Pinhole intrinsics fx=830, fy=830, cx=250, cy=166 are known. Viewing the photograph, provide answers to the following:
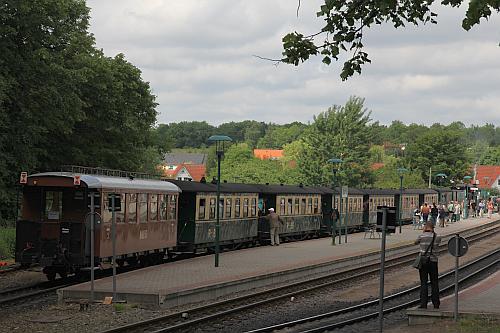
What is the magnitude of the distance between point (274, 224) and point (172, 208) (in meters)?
8.92

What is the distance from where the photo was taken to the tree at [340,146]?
99.4m

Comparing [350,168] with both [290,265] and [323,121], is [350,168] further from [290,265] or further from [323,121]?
[290,265]

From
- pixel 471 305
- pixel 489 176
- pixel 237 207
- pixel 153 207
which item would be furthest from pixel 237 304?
pixel 489 176

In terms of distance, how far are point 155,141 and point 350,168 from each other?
5095cm

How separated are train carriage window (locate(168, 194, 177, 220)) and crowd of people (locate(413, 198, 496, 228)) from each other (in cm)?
1403

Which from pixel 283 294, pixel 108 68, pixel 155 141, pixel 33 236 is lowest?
pixel 283 294

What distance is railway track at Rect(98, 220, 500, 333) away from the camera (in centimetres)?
1529

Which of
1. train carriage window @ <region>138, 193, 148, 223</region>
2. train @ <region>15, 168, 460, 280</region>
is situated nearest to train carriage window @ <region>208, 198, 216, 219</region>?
train @ <region>15, 168, 460, 280</region>

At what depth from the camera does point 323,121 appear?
105m

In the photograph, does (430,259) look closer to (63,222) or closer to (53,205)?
(63,222)

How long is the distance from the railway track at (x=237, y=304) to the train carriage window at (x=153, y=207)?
16.7 feet

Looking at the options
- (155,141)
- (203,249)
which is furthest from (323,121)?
(203,249)

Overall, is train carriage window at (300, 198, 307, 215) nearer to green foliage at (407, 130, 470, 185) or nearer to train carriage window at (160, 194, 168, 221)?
train carriage window at (160, 194, 168, 221)

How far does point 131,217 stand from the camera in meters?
23.5
